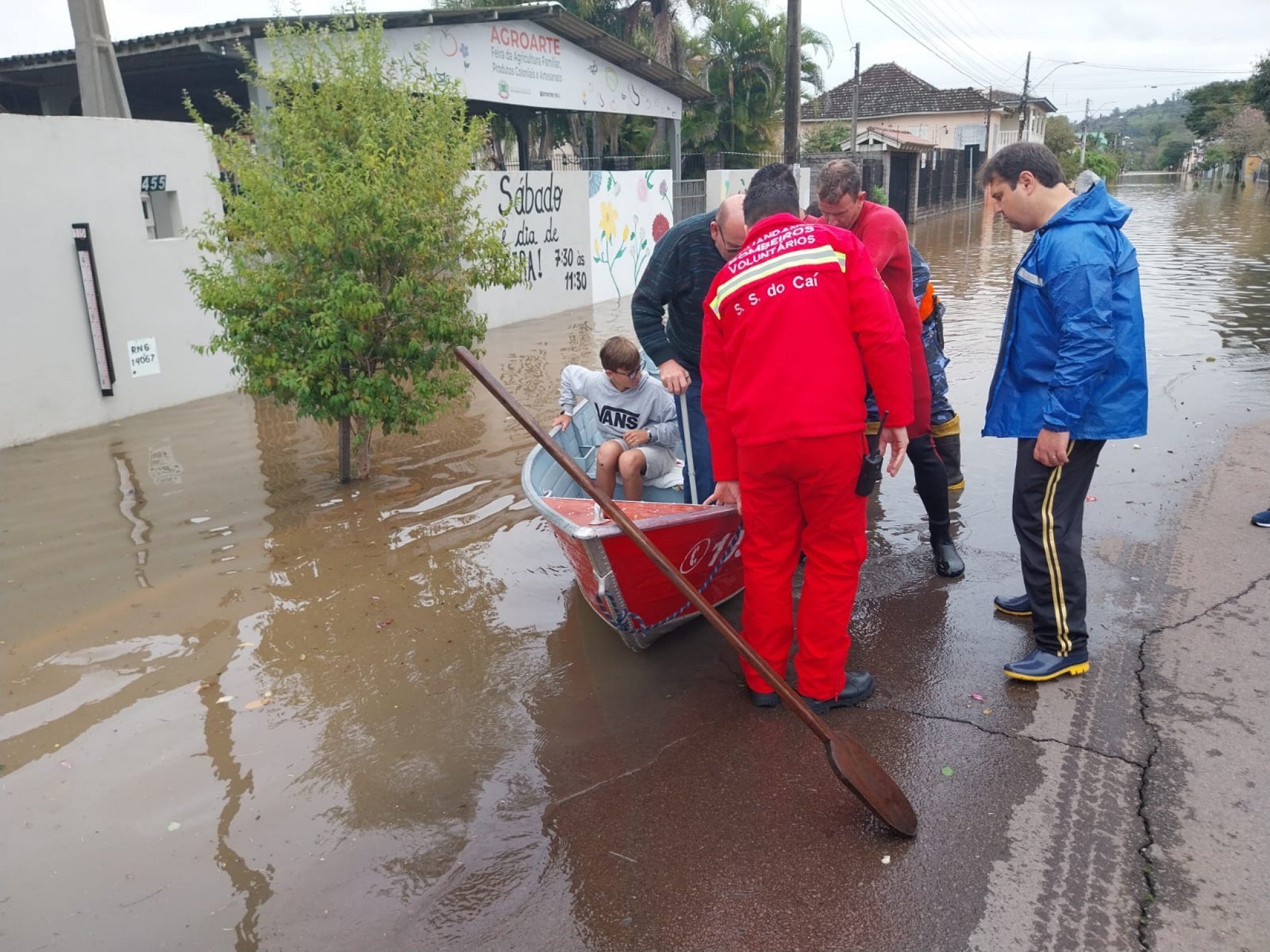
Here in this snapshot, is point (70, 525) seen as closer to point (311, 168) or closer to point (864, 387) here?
point (311, 168)

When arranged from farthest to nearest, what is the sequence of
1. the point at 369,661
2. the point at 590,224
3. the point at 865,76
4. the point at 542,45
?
the point at 865,76 < the point at 542,45 < the point at 590,224 < the point at 369,661

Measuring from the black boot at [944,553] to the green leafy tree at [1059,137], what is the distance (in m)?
60.7

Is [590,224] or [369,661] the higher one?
[590,224]

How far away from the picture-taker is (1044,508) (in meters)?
3.65

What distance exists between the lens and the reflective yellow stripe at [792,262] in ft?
10.5

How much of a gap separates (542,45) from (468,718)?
15.0 m

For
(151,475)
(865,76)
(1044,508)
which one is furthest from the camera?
(865,76)

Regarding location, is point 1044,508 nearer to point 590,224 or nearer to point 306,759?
point 306,759

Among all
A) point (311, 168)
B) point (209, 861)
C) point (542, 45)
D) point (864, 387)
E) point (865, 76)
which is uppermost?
point (865, 76)

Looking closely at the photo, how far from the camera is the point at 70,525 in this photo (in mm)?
5945

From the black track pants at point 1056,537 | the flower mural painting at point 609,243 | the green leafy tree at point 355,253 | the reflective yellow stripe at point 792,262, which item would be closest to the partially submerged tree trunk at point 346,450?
the green leafy tree at point 355,253

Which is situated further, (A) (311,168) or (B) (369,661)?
(A) (311,168)

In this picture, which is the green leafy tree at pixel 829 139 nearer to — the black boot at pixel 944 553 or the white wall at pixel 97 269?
the white wall at pixel 97 269

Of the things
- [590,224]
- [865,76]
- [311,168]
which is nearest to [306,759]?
[311,168]
